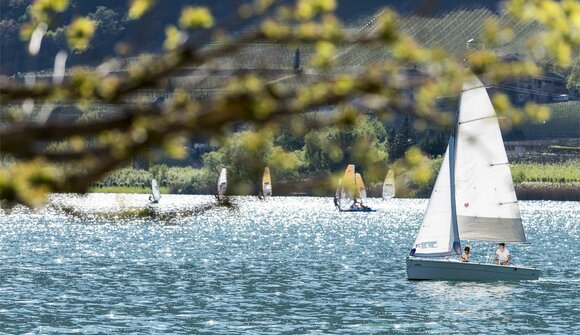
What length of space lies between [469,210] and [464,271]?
547 centimetres

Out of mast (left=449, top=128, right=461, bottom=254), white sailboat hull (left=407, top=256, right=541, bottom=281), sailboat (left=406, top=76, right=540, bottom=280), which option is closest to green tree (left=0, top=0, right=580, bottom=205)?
mast (left=449, top=128, right=461, bottom=254)

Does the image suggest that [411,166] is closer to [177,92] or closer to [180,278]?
[177,92]

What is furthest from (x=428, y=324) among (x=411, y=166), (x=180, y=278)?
(x=411, y=166)

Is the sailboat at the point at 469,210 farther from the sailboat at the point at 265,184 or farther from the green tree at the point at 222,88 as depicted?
the green tree at the point at 222,88

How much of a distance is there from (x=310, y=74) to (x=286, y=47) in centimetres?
19

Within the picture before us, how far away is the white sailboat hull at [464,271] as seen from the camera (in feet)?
222

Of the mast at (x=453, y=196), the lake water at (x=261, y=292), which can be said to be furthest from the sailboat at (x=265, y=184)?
the mast at (x=453, y=196)

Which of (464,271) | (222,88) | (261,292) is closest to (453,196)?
(464,271)

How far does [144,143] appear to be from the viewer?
227 inches

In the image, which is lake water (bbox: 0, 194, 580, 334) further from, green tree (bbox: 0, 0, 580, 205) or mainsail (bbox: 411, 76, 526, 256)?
green tree (bbox: 0, 0, 580, 205)

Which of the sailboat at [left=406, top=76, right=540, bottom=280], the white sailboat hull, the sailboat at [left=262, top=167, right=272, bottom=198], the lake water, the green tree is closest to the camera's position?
the green tree

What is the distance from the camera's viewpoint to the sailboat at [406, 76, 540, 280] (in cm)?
6894

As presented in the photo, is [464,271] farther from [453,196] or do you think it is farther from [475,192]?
[475,192]

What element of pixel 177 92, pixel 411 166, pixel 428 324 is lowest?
pixel 428 324
